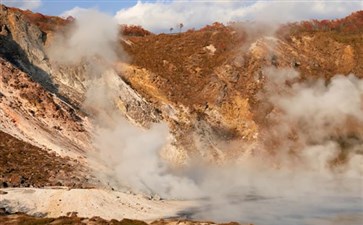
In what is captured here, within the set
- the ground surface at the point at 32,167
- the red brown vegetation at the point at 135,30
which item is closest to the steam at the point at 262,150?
the ground surface at the point at 32,167

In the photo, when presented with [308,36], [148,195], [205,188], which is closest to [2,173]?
[148,195]

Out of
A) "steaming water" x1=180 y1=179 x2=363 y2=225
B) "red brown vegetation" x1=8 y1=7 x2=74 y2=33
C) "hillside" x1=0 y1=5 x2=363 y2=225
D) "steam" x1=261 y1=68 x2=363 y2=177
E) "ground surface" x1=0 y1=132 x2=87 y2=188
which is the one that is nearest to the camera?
"steaming water" x1=180 y1=179 x2=363 y2=225

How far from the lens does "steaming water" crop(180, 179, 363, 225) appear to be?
4856cm

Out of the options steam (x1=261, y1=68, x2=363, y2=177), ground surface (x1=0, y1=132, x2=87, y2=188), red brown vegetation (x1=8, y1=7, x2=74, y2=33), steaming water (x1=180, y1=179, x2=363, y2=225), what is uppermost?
red brown vegetation (x1=8, y1=7, x2=74, y2=33)

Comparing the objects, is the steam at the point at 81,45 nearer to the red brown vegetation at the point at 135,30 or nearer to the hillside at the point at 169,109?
the hillside at the point at 169,109

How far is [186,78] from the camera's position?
3433 inches

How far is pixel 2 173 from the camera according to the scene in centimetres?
5353

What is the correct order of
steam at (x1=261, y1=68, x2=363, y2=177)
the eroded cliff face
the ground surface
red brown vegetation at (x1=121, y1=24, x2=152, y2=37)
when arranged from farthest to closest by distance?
1. red brown vegetation at (x1=121, y1=24, x2=152, y2=37)
2. steam at (x1=261, y1=68, x2=363, y2=177)
3. the eroded cliff face
4. the ground surface

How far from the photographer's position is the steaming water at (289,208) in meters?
48.6

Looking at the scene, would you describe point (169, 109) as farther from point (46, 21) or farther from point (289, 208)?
point (46, 21)

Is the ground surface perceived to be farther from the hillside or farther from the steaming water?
the steaming water

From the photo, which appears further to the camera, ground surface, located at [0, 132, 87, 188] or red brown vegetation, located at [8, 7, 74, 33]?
red brown vegetation, located at [8, 7, 74, 33]

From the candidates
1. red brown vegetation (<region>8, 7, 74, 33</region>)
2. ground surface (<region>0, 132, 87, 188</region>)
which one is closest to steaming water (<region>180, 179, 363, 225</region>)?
ground surface (<region>0, 132, 87, 188</region>)

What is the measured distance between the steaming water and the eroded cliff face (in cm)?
1362
